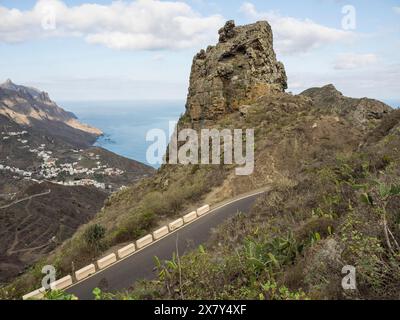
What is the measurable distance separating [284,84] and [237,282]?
32.6 meters

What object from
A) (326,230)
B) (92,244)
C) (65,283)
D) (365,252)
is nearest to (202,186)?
(92,244)

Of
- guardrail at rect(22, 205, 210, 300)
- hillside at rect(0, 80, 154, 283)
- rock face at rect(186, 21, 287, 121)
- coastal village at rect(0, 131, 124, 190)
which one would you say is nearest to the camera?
guardrail at rect(22, 205, 210, 300)

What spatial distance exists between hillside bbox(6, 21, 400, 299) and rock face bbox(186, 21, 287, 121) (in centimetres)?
9

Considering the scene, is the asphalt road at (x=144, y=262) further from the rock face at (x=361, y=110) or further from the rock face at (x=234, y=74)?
the rock face at (x=361, y=110)

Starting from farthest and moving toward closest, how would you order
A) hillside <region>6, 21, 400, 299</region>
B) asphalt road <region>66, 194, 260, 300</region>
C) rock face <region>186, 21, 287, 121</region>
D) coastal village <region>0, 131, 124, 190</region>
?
coastal village <region>0, 131, 124, 190</region> < rock face <region>186, 21, 287, 121</region> < asphalt road <region>66, 194, 260, 300</region> < hillside <region>6, 21, 400, 299</region>

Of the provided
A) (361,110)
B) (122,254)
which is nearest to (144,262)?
(122,254)

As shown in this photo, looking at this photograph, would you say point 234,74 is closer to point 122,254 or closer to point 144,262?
point 122,254

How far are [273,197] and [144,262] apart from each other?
190 inches

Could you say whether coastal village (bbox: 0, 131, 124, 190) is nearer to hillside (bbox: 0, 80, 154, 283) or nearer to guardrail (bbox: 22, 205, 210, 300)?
hillside (bbox: 0, 80, 154, 283)

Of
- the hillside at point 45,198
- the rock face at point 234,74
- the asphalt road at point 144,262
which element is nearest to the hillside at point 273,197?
the rock face at point 234,74

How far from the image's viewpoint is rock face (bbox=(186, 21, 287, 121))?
3309 cm

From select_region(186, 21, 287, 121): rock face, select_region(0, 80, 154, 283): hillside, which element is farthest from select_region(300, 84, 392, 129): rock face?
select_region(0, 80, 154, 283): hillside

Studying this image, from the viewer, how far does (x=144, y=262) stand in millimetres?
12914
